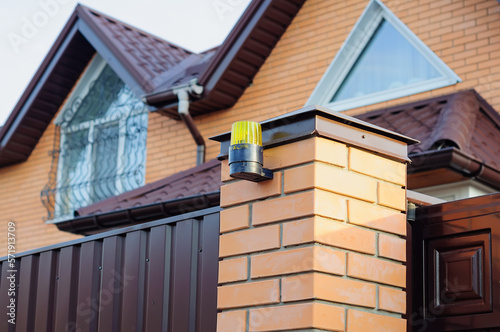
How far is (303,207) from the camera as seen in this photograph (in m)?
2.63

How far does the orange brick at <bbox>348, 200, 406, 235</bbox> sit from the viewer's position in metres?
2.72

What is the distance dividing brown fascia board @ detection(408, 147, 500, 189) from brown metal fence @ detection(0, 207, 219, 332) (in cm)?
293

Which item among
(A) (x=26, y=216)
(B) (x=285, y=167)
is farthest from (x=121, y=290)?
(A) (x=26, y=216)

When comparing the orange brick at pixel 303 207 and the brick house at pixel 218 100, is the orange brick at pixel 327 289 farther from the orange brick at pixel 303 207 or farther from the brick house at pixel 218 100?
the brick house at pixel 218 100

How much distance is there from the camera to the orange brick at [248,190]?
277 cm

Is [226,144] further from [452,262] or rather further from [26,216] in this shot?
[26,216]

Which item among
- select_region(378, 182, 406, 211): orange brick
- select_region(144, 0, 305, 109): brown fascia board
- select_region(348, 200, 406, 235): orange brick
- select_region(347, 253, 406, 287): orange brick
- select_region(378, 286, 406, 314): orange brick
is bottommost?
select_region(378, 286, 406, 314): orange brick

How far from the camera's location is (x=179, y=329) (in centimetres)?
325

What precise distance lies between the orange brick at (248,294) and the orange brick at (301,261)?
38 mm

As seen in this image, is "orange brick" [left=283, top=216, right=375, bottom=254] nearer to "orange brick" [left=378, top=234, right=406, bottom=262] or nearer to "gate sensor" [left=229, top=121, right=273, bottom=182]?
"orange brick" [left=378, top=234, right=406, bottom=262]

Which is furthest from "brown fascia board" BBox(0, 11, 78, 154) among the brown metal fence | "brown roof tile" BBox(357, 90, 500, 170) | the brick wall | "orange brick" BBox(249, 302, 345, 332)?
"orange brick" BBox(249, 302, 345, 332)

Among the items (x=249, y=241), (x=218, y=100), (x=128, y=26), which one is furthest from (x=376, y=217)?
(x=128, y=26)

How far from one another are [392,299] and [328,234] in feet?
1.25

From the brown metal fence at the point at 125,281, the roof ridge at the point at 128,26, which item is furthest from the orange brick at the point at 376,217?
the roof ridge at the point at 128,26
